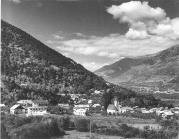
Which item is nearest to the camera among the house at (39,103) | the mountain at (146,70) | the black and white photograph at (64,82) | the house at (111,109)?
the black and white photograph at (64,82)

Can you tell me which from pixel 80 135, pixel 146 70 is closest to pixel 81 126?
pixel 80 135

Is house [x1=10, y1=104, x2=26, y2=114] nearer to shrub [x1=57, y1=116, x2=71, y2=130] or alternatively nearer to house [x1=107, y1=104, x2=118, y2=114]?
shrub [x1=57, y1=116, x2=71, y2=130]

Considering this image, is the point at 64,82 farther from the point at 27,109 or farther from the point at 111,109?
the point at 27,109

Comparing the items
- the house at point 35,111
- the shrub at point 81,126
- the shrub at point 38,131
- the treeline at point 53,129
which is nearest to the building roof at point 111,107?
the treeline at point 53,129

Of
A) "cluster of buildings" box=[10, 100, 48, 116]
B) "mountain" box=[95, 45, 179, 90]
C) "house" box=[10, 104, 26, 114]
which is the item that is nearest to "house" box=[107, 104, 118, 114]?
"cluster of buildings" box=[10, 100, 48, 116]

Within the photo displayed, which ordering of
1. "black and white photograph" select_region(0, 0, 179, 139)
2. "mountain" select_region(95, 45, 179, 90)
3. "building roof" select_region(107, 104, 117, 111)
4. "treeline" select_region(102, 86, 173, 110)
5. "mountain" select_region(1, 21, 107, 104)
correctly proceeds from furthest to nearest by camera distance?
"mountain" select_region(95, 45, 179, 90) < "treeline" select_region(102, 86, 173, 110) < "building roof" select_region(107, 104, 117, 111) < "mountain" select_region(1, 21, 107, 104) < "black and white photograph" select_region(0, 0, 179, 139)

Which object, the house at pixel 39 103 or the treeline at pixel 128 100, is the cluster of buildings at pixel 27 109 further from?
the treeline at pixel 128 100
